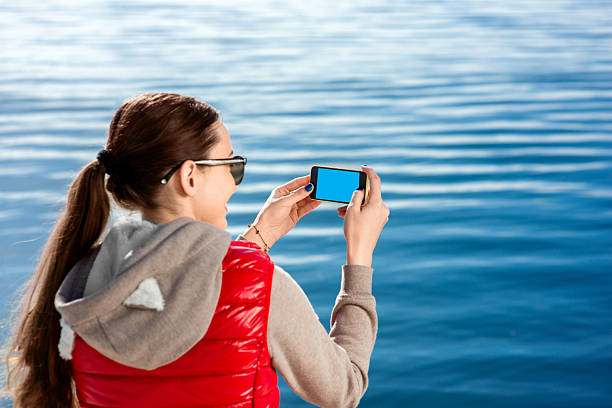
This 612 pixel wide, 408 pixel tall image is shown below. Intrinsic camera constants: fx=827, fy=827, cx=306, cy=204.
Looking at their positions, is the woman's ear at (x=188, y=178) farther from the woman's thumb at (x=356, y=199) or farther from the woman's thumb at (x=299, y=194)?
the woman's thumb at (x=299, y=194)

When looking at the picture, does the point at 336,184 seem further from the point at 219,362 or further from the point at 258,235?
the point at 219,362

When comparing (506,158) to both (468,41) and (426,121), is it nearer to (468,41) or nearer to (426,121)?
(426,121)

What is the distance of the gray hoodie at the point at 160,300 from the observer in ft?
4.22

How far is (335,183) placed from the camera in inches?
73.0

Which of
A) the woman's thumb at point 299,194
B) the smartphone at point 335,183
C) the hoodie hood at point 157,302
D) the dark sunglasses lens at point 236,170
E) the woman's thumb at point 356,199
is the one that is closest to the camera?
the hoodie hood at point 157,302

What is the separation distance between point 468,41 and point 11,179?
7.40 m

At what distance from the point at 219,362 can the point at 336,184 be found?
0.63 m

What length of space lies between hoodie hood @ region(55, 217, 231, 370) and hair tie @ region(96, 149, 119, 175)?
0.71 feet

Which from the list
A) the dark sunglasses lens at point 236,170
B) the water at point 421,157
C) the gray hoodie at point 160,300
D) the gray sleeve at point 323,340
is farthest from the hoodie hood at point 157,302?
the water at point 421,157

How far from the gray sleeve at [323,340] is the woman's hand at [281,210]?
0.36 m

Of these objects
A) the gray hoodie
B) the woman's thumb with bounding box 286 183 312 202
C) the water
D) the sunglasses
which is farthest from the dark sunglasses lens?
the water

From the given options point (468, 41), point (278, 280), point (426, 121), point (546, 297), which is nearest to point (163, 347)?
point (278, 280)

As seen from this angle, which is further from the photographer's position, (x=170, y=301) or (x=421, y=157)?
(x=421, y=157)

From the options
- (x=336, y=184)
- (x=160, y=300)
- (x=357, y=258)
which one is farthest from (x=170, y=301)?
(x=336, y=184)
